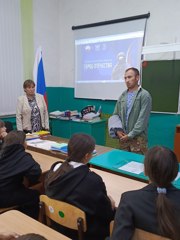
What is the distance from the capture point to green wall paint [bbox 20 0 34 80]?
4.62 meters

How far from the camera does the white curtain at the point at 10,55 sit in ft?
14.1

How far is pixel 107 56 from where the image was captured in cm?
464

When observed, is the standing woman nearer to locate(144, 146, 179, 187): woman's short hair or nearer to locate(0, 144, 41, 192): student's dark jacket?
locate(0, 144, 41, 192): student's dark jacket

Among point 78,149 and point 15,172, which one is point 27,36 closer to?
point 15,172

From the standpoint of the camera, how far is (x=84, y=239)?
4.77 feet

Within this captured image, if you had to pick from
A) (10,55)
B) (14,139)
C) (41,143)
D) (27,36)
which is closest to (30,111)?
(41,143)

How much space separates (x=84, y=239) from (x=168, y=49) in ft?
9.68

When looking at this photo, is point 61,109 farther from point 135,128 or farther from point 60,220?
point 60,220

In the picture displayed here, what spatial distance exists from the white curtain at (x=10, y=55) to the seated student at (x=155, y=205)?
382cm

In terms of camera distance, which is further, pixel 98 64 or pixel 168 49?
pixel 98 64

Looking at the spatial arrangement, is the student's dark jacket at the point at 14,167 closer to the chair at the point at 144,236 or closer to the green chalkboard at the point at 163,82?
the chair at the point at 144,236

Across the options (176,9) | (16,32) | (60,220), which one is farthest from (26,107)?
(176,9)

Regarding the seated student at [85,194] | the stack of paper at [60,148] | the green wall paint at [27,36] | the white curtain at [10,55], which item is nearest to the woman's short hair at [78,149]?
the seated student at [85,194]

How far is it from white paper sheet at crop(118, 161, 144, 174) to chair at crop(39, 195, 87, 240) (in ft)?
2.38
